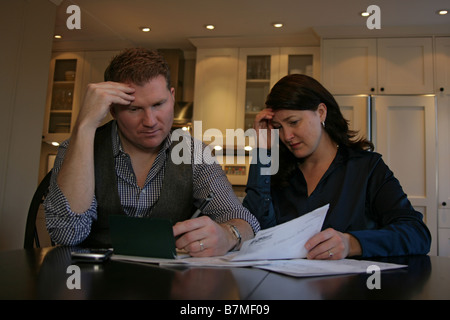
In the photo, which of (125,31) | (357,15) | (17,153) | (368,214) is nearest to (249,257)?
(368,214)

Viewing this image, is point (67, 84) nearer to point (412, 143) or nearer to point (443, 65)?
point (412, 143)

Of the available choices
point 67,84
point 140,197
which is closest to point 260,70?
point 67,84

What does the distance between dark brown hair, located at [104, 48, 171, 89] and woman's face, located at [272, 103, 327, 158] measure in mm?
498

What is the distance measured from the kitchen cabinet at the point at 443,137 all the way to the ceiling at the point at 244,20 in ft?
0.70

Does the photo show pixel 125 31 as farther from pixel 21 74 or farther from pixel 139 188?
pixel 139 188

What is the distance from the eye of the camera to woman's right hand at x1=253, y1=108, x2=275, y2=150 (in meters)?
1.58

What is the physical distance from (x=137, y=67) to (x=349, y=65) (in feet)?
9.35

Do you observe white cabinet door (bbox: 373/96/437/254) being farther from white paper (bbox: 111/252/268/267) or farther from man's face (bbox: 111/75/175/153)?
white paper (bbox: 111/252/268/267)

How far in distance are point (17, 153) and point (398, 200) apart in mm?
2459

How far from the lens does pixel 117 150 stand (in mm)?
1253

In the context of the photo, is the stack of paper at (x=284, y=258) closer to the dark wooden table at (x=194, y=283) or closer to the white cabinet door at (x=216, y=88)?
the dark wooden table at (x=194, y=283)

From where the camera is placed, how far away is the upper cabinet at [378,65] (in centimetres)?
347

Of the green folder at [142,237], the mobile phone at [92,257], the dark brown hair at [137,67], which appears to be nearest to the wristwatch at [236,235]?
the green folder at [142,237]

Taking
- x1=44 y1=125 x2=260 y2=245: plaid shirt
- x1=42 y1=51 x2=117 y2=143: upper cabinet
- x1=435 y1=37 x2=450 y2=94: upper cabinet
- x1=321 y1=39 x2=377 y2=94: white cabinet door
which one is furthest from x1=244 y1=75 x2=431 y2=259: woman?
x1=42 y1=51 x2=117 y2=143: upper cabinet
